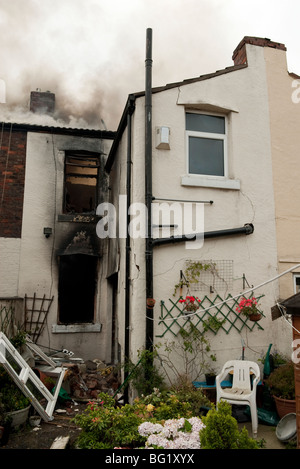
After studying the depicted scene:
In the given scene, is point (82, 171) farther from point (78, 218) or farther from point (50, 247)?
point (50, 247)

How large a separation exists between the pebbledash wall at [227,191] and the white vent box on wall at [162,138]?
11 cm

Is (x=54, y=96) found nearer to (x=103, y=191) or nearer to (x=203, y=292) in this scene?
(x=103, y=191)

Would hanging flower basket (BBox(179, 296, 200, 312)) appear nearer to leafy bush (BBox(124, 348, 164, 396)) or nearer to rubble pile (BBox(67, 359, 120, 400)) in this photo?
leafy bush (BBox(124, 348, 164, 396))


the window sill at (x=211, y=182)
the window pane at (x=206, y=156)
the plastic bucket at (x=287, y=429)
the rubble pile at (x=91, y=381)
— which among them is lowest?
the rubble pile at (x=91, y=381)

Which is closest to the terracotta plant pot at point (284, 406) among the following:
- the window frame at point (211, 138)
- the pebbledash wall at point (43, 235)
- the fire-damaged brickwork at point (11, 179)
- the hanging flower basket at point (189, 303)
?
the hanging flower basket at point (189, 303)

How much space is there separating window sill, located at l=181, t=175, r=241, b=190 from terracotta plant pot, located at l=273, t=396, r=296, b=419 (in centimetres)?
394

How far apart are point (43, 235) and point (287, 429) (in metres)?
7.61

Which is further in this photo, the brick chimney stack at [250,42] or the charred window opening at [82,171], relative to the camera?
the charred window opening at [82,171]

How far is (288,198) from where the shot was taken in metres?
7.49

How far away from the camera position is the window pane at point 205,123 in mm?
7414

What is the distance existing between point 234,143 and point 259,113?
1021 millimetres

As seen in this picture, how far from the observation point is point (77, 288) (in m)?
10.0

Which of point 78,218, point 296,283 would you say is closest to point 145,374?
point 296,283

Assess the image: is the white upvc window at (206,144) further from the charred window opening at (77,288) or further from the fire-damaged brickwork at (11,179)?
the fire-damaged brickwork at (11,179)
